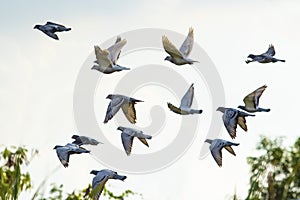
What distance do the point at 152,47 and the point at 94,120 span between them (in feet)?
3.09

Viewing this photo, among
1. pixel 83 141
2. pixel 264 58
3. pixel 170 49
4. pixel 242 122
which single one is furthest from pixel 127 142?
A: pixel 264 58

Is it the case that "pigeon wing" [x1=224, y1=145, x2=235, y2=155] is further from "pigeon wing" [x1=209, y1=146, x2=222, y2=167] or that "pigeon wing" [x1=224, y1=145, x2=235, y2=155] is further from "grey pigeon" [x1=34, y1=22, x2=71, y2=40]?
"grey pigeon" [x1=34, y1=22, x2=71, y2=40]

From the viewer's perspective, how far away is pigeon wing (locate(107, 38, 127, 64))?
18.7 feet

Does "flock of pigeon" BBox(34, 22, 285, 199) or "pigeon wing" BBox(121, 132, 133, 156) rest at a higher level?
"flock of pigeon" BBox(34, 22, 285, 199)

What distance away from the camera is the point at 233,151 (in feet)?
18.0

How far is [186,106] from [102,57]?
800 millimetres

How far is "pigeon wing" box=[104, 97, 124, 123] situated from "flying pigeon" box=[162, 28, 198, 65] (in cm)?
56

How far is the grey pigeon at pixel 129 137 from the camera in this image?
18.1 feet

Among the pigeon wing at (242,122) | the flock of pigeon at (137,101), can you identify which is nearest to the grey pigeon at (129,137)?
the flock of pigeon at (137,101)

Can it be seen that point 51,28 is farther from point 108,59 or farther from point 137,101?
point 137,101

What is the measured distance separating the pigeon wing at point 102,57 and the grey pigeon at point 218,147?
3.45 feet

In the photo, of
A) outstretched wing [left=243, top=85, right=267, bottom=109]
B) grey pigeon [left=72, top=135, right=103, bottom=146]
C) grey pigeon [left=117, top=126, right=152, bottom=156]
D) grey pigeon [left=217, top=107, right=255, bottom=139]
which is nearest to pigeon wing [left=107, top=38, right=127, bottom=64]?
grey pigeon [left=117, top=126, right=152, bottom=156]

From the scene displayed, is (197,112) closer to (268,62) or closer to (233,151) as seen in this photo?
(233,151)

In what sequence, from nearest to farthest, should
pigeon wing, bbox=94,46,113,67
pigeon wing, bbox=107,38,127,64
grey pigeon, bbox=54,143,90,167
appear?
grey pigeon, bbox=54,143,90,167, pigeon wing, bbox=94,46,113,67, pigeon wing, bbox=107,38,127,64
